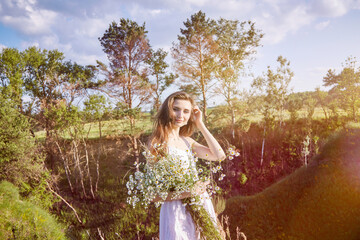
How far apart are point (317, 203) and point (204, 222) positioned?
23.3ft

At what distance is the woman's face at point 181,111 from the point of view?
290 cm

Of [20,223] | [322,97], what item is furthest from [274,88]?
[20,223]

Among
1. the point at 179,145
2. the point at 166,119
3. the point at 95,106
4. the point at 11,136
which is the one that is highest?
the point at 95,106

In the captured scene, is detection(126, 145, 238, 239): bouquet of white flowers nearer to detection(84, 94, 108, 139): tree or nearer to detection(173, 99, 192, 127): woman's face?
detection(173, 99, 192, 127): woman's face

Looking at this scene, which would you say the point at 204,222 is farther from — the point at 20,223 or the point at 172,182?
the point at 20,223

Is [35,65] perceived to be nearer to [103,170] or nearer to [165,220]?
[103,170]

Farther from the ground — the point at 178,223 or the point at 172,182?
the point at 172,182

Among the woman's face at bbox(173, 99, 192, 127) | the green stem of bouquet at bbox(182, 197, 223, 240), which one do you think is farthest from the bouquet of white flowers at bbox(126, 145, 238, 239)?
the woman's face at bbox(173, 99, 192, 127)

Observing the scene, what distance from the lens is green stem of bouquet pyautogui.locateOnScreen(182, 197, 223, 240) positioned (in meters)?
2.25

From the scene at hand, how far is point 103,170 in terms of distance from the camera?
20.0 metres

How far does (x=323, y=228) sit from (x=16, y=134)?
17092 mm

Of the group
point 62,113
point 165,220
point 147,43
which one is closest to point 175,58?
point 147,43

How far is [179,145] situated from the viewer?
2.99 m

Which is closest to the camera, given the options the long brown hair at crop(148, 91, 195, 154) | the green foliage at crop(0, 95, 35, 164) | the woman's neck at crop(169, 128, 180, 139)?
the long brown hair at crop(148, 91, 195, 154)
